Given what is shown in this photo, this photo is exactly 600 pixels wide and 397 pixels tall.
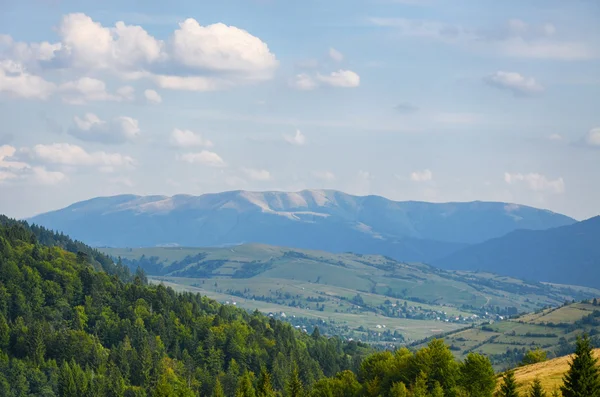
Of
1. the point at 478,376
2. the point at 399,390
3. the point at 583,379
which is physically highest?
the point at 583,379

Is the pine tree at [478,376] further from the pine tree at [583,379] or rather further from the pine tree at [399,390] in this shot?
the pine tree at [583,379]

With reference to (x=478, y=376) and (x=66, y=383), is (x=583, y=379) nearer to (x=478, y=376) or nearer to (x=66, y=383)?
(x=478, y=376)

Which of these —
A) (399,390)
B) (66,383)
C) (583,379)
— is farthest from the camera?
(66,383)

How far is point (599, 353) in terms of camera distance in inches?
5256

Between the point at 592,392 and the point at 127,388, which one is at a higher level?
the point at 592,392

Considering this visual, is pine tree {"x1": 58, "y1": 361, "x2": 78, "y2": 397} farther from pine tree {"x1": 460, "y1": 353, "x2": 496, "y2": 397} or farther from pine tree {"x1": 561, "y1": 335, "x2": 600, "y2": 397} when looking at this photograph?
pine tree {"x1": 561, "y1": 335, "x2": 600, "y2": 397}

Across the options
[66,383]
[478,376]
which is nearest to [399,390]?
[478,376]

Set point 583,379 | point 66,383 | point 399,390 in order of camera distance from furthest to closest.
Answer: point 66,383, point 399,390, point 583,379

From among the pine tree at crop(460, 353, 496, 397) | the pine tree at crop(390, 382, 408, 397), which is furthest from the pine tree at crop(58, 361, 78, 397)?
the pine tree at crop(460, 353, 496, 397)

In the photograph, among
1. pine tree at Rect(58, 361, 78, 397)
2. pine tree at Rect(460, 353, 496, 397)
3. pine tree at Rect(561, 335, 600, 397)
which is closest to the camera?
pine tree at Rect(561, 335, 600, 397)

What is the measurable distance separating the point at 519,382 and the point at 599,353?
57.7 feet

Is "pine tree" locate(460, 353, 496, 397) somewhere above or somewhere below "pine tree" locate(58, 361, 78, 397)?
above

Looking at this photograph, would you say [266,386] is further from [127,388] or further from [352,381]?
[127,388]

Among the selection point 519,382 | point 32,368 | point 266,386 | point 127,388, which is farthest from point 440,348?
point 32,368
